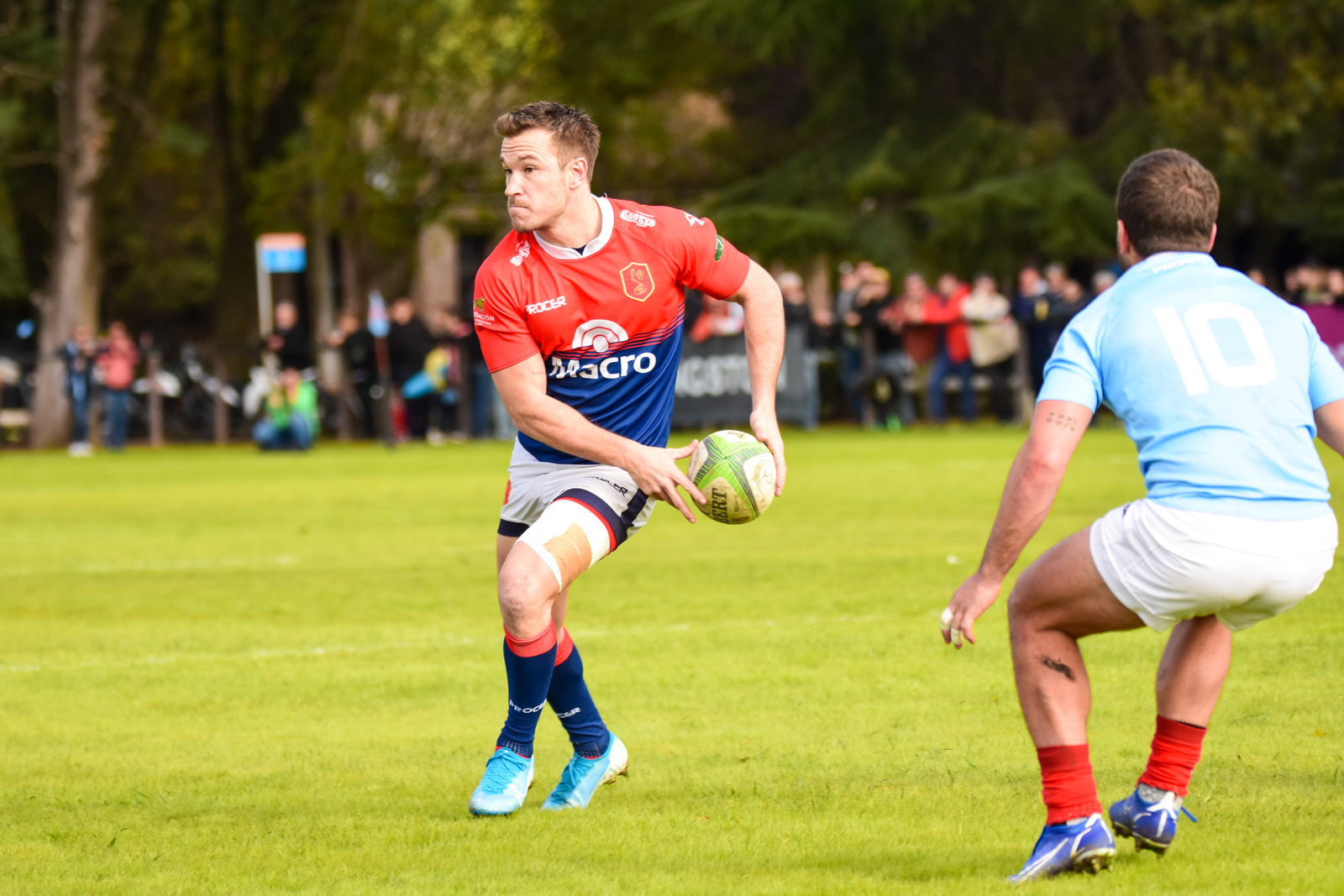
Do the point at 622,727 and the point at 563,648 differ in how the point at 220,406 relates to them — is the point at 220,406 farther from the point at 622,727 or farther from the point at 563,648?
the point at 563,648

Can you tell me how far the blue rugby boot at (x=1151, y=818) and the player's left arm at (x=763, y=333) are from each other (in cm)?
172

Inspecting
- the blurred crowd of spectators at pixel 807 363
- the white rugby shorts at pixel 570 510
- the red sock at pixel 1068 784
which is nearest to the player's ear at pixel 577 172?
the white rugby shorts at pixel 570 510

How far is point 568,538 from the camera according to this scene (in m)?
5.79

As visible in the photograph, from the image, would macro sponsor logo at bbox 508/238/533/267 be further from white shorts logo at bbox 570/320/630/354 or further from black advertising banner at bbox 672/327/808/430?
black advertising banner at bbox 672/327/808/430

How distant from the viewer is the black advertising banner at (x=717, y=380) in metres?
26.6

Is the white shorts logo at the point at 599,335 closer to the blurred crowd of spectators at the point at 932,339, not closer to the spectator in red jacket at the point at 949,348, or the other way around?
the blurred crowd of spectators at the point at 932,339

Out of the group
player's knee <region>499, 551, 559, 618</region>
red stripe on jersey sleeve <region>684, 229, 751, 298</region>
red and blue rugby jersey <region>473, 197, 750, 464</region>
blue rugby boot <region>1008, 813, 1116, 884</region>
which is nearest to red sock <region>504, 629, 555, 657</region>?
player's knee <region>499, 551, 559, 618</region>

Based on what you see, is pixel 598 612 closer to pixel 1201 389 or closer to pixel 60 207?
pixel 1201 389

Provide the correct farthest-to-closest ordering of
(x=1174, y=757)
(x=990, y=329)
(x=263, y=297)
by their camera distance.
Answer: (x=263, y=297)
(x=990, y=329)
(x=1174, y=757)

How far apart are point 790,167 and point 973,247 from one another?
5127 millimetres

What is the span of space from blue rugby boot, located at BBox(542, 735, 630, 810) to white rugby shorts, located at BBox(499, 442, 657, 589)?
68 cm

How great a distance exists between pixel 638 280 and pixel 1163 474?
213 centimetres

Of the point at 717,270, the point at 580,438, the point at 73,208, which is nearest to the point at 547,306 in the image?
the point at 580,438

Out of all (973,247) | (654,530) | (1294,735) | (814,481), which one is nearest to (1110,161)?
(973,247)
